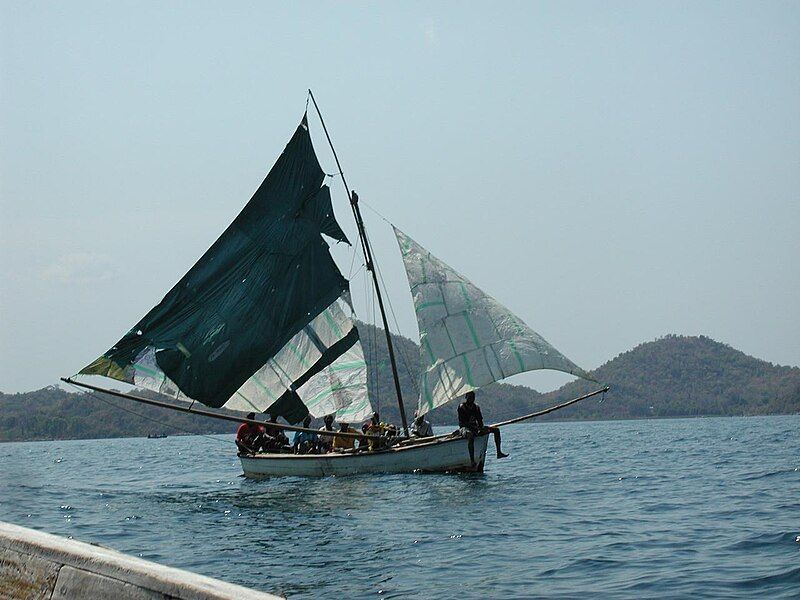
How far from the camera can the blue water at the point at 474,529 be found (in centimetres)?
1325

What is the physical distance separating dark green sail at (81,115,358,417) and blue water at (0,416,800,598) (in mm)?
3779

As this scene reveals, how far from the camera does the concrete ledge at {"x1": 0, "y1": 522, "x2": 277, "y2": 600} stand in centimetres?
598

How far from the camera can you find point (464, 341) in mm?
29344

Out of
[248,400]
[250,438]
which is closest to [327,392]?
[248,400]

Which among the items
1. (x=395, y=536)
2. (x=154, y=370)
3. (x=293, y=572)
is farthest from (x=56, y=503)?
(x=293, y=572)

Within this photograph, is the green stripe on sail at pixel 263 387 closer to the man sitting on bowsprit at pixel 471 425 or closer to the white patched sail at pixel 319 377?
the white patched sail at pixel 319 377

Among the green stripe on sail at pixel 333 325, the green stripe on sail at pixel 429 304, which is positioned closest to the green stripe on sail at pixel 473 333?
the green stripe on sail at pixel 429 304

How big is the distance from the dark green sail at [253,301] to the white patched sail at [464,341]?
474 cm

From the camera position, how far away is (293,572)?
14422mm

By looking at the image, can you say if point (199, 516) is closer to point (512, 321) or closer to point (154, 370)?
point (154, 370)

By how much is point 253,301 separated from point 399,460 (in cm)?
665

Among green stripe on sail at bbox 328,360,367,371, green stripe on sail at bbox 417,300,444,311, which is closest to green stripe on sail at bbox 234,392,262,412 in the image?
green stripe on sail at bbox 328,360,367,371

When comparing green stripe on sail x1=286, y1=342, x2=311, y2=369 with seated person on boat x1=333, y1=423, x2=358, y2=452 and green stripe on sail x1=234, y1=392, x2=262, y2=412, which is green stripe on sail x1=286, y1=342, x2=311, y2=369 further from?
seated person on boat x1=333, y1=423, x2=358, y2=452

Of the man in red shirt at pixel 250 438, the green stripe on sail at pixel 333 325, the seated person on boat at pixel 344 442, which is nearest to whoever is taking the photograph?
the seated person on boat at pixel 344 442
